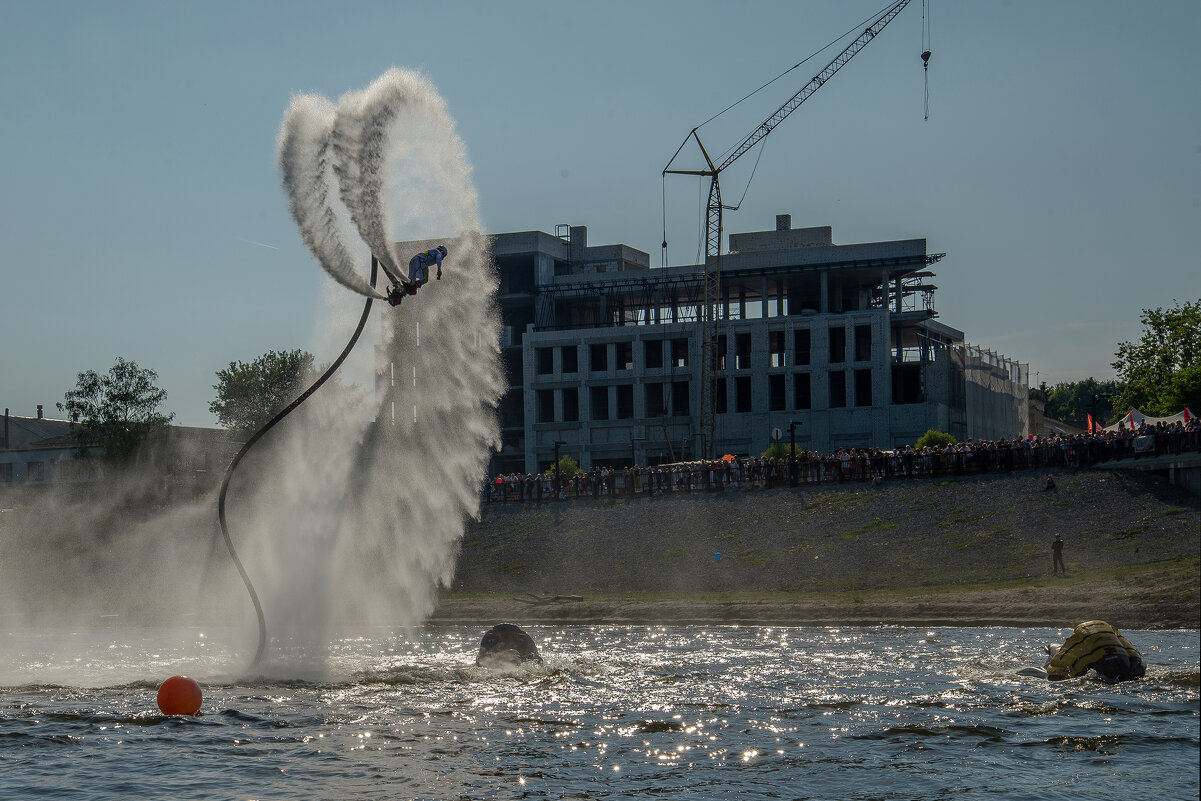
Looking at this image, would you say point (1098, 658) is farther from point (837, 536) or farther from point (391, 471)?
point (837, 536)

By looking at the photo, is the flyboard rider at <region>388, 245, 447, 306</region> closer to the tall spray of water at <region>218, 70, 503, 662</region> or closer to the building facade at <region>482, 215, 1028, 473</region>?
the tall spray of water at <region>218, 70, 503, 662</region>

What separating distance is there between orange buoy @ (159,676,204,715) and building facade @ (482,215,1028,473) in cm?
9759

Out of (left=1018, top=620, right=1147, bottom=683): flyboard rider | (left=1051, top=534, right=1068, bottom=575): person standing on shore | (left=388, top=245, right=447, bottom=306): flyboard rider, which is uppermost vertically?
(left=388, top=245, right=447, bottom=306): flyboard rider

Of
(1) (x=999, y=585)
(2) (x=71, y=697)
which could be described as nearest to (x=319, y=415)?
(2) (x=71, y=697)

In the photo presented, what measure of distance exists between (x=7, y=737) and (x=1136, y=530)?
48.8 metres

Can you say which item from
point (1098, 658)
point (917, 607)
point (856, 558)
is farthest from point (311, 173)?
point (856, 558)

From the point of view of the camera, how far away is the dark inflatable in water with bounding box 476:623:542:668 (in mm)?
37156

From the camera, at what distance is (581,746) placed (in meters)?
24.5

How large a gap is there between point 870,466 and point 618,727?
53.7 metres

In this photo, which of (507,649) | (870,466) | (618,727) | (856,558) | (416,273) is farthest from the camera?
(870,466)

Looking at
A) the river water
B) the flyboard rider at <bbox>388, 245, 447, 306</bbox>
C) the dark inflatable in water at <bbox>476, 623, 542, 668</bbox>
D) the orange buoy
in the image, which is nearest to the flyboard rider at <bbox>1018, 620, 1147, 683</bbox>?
the river water

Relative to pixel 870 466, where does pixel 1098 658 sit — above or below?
below

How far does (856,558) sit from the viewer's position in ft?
207

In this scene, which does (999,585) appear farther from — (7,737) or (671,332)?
(671,332)
